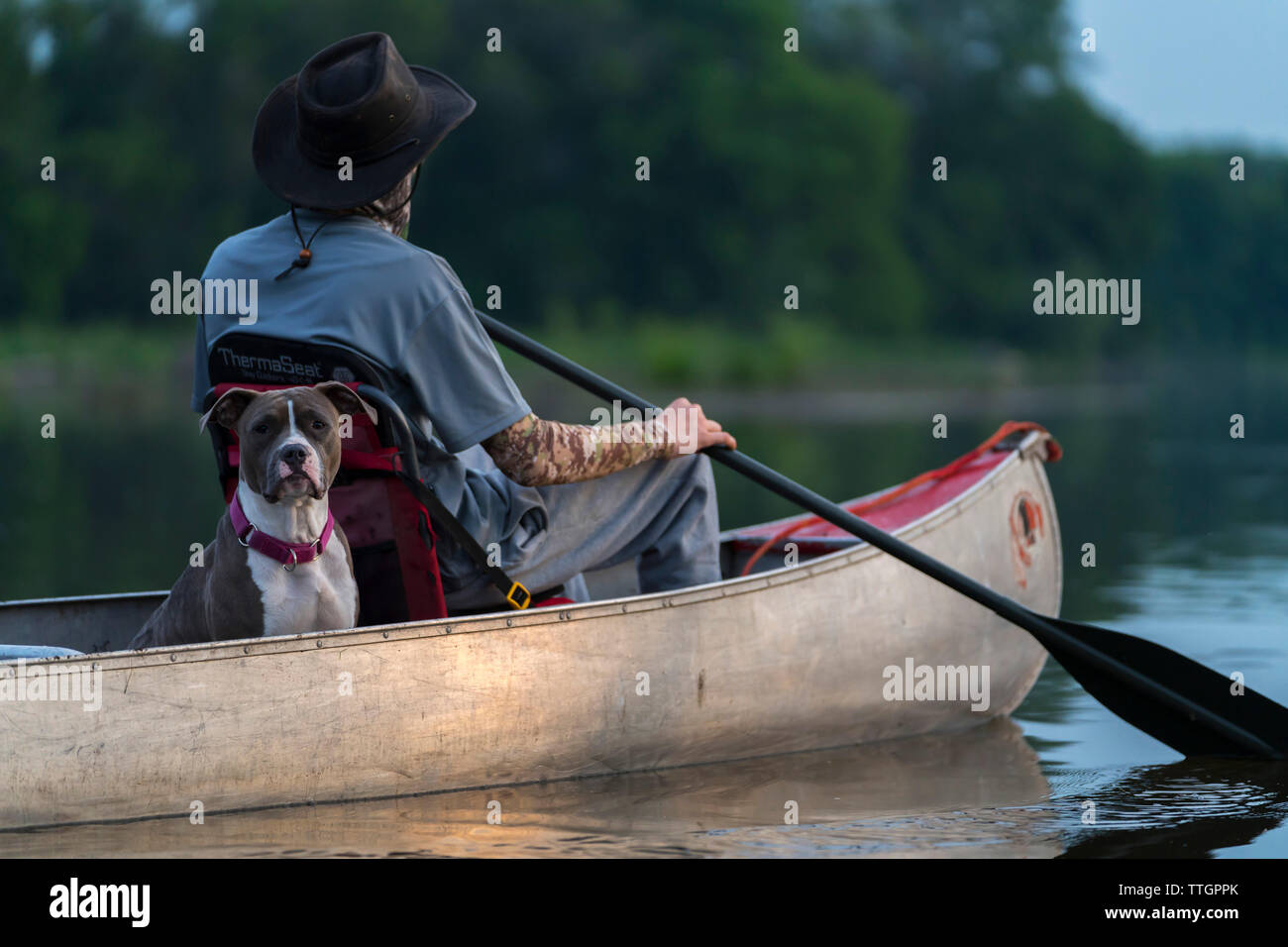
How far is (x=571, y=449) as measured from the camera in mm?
4543

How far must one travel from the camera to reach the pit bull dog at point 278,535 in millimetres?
3918

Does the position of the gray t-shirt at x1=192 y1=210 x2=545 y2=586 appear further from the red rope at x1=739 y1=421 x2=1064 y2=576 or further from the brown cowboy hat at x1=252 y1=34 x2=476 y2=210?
the red rope at x1=739 y1=421 x2=1064 y2=576

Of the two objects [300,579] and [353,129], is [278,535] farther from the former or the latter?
[353,129]

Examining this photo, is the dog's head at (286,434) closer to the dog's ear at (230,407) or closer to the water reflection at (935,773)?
the dog's ear at (230,407)

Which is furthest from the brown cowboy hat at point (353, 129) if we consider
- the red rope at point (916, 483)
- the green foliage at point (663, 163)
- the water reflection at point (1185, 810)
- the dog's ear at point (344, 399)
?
the green foliage at point (663, 163)

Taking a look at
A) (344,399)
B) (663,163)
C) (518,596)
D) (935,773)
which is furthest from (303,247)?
(663,163)

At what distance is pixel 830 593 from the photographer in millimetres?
5238

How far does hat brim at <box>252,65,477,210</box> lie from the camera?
431 centimetres

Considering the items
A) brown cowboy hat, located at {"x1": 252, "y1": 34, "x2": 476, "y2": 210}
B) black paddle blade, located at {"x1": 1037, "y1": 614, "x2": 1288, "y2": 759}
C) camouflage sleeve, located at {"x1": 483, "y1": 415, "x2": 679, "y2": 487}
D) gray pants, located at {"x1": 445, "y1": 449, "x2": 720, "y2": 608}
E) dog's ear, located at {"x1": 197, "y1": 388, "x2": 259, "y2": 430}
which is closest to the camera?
dog's ear, located at {"x1": 197, "y1": 388, "x2": 259, "y2": 430}

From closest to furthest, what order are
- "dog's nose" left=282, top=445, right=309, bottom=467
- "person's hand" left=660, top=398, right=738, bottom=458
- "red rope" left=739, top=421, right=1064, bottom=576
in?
1. "dog's nose" left=282, top=445, right=309, bottom=467
2. "person's hand" left=660, top=398, right=738, bottom=458
3. "red rope" left=739, top=421, right=1064, bottom=576

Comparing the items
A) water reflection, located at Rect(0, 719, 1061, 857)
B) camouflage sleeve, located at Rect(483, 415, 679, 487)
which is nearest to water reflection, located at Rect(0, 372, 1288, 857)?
water reflection, located at Rect(0, 719, 1061, 857)

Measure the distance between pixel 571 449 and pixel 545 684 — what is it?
63 centimetres

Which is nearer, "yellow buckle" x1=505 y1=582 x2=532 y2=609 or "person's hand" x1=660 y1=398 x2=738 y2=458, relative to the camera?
"yellow buckle" x1=505 y1=582 x2=532 y2=609

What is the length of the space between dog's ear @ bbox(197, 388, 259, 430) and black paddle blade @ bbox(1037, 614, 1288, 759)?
2620mm
